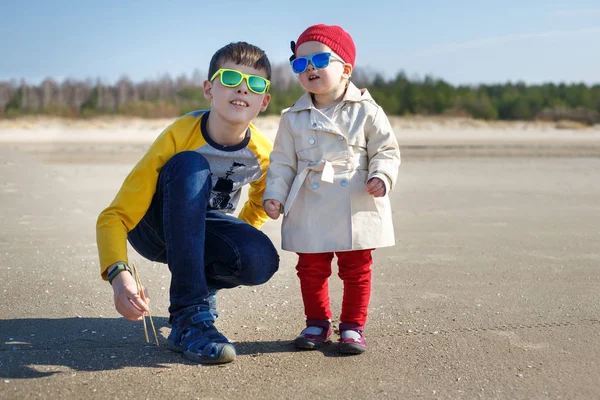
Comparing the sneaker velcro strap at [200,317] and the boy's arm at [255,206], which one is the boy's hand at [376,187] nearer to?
the boy's arm at [255,206]

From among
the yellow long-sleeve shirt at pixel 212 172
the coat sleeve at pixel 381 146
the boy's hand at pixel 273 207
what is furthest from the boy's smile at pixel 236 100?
the coat sleeve at pixel 381 146

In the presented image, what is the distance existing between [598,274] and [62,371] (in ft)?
9.85

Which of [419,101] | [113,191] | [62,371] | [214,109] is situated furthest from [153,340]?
[419,101]

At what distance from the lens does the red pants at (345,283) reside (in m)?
2.89

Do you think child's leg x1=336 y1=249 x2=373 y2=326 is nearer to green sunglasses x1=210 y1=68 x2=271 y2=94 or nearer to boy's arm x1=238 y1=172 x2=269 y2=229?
boy's arm x1=238 y1=172 x2=269 y2=229

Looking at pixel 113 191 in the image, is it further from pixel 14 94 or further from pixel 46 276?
pixel 14 94

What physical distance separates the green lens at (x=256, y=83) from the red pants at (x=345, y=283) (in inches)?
28.3

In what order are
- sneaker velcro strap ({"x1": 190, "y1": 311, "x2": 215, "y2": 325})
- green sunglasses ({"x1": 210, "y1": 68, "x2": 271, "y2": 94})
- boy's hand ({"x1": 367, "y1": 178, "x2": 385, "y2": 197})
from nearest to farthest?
sneaker velcro strap ({"x1": 190, "y1": 311, "x2": 215, "y2": 325})
boy's hand ({"x1": 367, "y1": 178, "x2": 385, "y2": 197})
green sunglasses ({"x1": 210, "y1": 68, "x2": 271, "y2": 94})

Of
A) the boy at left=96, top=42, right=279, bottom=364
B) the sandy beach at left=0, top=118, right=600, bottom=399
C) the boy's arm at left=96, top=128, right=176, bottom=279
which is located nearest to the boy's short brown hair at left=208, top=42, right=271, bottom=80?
the boy at left=96, top=42, right=279, bottom=364

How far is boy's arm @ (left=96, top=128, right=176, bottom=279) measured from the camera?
8.47ft

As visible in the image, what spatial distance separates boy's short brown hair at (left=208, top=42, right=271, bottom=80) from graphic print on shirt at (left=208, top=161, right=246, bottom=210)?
42 centimetres

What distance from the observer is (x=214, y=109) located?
118 inches

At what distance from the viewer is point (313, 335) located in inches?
113

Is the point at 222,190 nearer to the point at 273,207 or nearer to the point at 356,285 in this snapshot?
the point at 273,207
